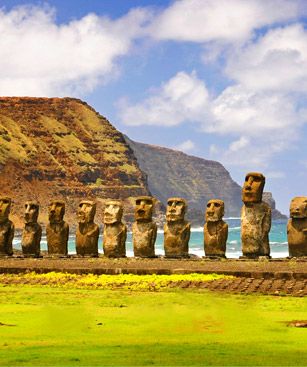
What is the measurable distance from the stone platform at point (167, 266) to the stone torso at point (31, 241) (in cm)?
183

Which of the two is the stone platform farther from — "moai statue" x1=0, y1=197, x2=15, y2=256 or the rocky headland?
the rocky headland

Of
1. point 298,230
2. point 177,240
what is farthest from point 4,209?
point 298,230

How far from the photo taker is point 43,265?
26125 millimetres

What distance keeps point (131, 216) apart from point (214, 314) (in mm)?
156285

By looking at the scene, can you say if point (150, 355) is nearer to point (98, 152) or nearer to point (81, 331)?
point (81, 331)

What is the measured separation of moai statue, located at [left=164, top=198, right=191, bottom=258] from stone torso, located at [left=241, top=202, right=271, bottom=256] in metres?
2.08

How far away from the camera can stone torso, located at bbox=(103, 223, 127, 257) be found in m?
29.8

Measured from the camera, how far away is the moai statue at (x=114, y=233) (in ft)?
98.0

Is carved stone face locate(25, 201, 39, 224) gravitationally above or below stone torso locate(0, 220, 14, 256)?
above

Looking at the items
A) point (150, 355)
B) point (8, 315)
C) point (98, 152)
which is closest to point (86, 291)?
point (8, 315)

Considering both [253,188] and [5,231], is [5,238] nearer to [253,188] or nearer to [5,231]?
[5,231]

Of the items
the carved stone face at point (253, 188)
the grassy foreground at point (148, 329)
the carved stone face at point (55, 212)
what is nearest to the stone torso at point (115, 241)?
the carved stone face at point (55, 212)

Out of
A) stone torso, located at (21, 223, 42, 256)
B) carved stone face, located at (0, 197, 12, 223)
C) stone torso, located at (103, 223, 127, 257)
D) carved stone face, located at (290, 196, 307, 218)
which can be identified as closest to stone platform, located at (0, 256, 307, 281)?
stone torso, located at (103, 223, 127, 257)

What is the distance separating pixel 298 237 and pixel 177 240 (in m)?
4.01
